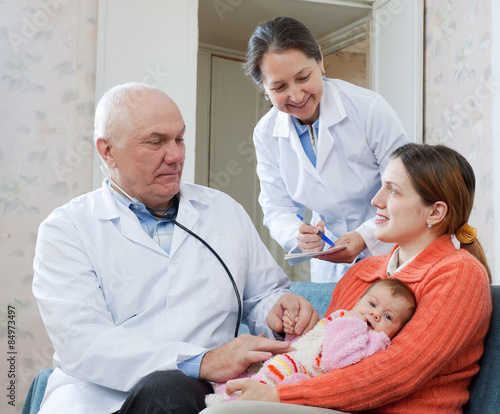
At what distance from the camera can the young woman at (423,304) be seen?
121 cm

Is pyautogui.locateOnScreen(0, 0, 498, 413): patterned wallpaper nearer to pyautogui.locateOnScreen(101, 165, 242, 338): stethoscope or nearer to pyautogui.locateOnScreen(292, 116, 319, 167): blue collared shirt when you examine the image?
pyautogui.locateOnScreen(292, 116, 319, 167): blue collared shirt

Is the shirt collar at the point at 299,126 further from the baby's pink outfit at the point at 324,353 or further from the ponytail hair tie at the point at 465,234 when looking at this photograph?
the baby's pink outfit at the point at 324,353

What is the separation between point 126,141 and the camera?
165 cm

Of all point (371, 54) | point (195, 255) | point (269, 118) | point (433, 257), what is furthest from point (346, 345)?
point (371, 54)

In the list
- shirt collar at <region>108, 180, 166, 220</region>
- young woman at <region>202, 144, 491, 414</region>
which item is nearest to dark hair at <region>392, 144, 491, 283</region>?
young woman at <region>202, 144, 491, 414</region>

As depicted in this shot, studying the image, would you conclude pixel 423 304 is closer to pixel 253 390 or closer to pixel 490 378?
pixel 490 378

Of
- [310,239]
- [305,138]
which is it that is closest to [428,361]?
[310,239]

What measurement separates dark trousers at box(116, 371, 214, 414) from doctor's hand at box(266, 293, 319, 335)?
1.03 feet

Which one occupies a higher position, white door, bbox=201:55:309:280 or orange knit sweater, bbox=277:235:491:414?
white door, bbox=201:55:309:280

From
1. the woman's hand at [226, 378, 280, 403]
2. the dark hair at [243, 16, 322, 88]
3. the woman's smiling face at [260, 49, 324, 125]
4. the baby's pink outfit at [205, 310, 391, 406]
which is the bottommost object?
the woman's hand at [226, 378, 280, 403]

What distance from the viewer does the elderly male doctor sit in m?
1.39

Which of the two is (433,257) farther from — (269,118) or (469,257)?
(269,118)

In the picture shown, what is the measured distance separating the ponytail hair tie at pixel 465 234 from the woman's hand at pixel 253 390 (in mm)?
595

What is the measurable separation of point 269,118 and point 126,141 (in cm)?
74
